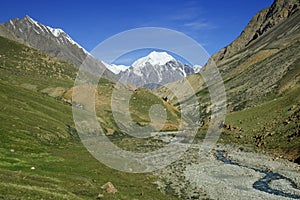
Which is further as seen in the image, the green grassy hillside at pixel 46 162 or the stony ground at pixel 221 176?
the stony ground at pixel 221 176

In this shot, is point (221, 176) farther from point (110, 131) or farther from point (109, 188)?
point (110, 131)

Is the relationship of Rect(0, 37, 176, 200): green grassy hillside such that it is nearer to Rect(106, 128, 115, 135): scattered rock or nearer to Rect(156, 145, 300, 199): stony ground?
Rect(156, 145, 300, 199): stony ground

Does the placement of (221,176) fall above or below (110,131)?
below

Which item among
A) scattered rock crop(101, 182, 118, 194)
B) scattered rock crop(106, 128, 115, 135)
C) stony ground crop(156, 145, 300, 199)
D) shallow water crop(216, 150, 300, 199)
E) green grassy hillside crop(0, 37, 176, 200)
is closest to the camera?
green grassy hillside crop(0, 37, 176, 200)

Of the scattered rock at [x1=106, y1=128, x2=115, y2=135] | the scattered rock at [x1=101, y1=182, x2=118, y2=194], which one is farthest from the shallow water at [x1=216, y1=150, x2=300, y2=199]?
the scattered rock at [x1=106, y1=128, x2=115, y2=135]

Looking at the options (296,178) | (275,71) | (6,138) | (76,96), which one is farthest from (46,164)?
(275,71)

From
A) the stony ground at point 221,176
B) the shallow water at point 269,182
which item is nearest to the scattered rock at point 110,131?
the stony ground at point 221,176

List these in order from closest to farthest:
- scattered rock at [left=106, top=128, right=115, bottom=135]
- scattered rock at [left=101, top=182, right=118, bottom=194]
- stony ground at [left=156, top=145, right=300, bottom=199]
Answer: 1. scattered rock at [left=101, top=182, right=118, bottom=194]
2. stony ground at [left=156, top=145, right=300, bottom=199]
3. scattered rock at [left=106, top=128, right=115, bottom=135]

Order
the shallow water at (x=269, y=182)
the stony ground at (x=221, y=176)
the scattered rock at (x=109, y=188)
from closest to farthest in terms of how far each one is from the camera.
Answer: the scattered rock at (x=109, y=188), the stony ground at (x=221, y=176), the shallow water at (x=269, y=182)

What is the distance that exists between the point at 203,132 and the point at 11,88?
243 feet

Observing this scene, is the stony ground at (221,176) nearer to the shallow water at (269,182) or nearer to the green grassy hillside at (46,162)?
the shallow water at (269,182)

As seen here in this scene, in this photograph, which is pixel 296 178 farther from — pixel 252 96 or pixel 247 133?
pixel 252 96

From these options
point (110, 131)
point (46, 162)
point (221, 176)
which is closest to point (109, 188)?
point (46, 162)

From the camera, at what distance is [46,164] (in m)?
59.9
